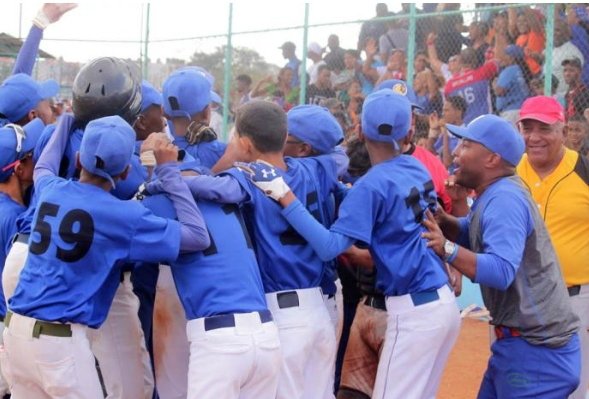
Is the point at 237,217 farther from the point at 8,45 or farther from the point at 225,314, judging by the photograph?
the point at 8,45

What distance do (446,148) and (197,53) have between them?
19.9ft

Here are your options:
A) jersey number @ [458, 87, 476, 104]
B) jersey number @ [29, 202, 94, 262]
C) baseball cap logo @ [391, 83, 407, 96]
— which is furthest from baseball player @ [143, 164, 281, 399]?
jersey number @ [458, 87, 476, 104]

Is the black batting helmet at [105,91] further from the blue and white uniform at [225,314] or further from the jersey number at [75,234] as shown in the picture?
the jersey number at [75,234]

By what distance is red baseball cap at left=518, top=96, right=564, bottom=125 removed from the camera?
5418 mm

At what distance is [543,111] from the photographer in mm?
5449

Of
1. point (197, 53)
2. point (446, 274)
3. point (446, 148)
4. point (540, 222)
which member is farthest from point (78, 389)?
point (197, 53)

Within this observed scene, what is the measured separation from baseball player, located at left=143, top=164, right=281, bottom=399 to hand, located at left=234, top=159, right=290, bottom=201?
20 cm

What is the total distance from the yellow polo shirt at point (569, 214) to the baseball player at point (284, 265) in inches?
78.8

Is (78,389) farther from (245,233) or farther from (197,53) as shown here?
(197,53)

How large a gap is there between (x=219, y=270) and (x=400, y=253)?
97cm

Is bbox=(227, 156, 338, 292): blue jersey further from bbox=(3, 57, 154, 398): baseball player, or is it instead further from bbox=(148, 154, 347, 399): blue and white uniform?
bbox=(3, 57, 154, 398): baseball player

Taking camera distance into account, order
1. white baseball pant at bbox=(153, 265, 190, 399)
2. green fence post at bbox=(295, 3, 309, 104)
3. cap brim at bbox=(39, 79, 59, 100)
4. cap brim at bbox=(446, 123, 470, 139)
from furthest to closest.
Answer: green fence post at bbox=(295, 3, 309, 104), cap brim at bbox=(39, 79, 59, 100), white baseball pant at bbox=(153, 265, 190, 399), cap brim at bbox=(446, 123, 470, 139)

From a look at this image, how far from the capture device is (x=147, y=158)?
13.5 ft

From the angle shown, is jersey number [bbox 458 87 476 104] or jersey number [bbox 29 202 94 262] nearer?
jersey number [bbox 29 202 94 262]
